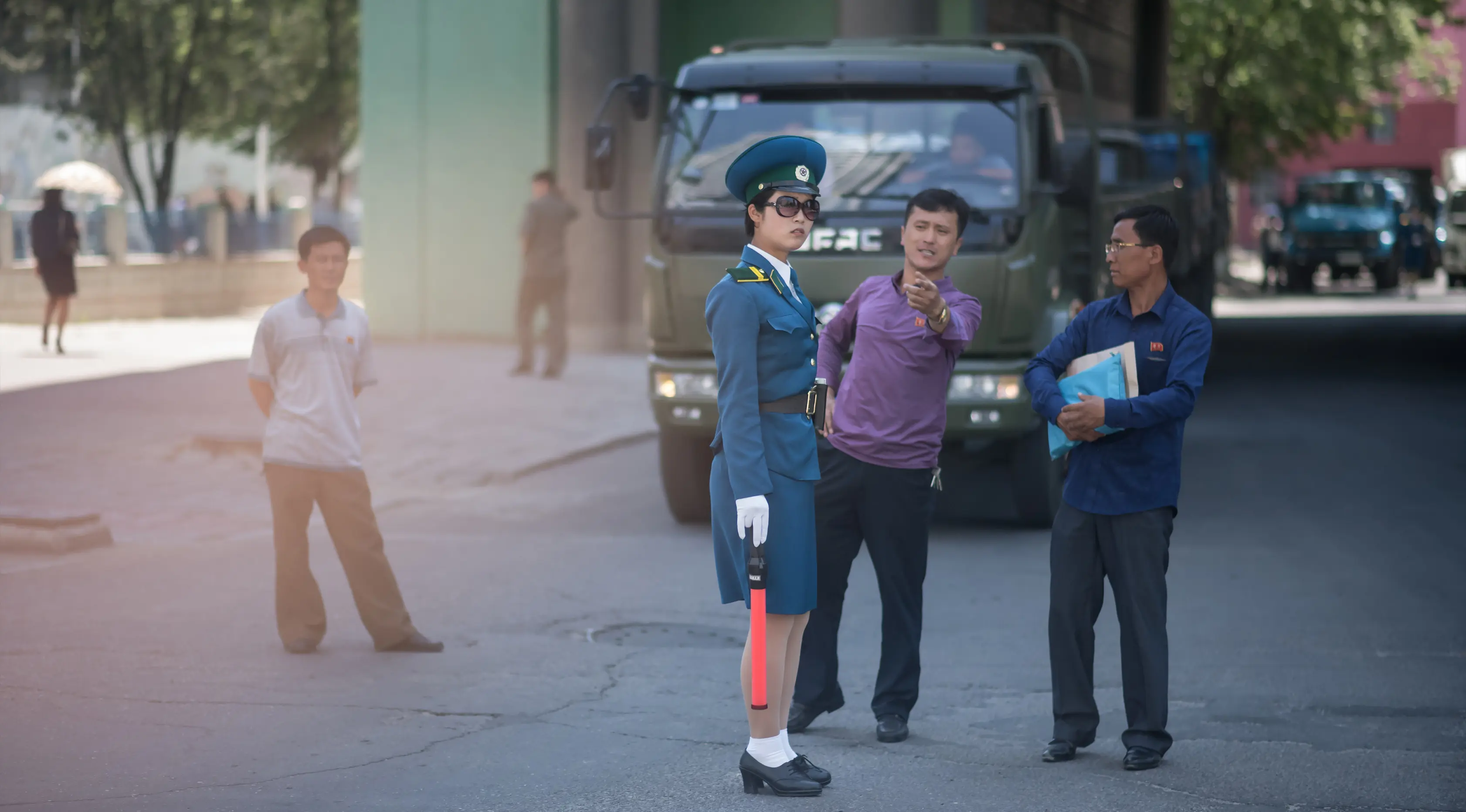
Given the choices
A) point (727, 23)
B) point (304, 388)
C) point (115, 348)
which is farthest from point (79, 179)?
point (304, 388)

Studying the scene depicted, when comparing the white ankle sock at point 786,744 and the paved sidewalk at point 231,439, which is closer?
the white ankle sock at point 786,744

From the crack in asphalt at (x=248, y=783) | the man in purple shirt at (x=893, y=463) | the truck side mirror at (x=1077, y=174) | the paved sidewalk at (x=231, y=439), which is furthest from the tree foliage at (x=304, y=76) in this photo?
the crack in asphalt at (x=248, y=783)

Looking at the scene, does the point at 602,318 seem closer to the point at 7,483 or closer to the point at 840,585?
the point at 7,483

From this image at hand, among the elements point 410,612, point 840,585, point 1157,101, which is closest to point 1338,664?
point 840,585

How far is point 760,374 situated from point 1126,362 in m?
1.23

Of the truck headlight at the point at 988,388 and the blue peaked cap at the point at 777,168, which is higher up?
the blue peaked cap at the point at 777,168

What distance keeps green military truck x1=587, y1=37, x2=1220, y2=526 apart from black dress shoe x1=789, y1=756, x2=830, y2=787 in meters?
4.68

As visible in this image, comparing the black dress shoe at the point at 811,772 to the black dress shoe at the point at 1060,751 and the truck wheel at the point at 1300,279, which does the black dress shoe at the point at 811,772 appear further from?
the truck wheel at the point at 1300,279

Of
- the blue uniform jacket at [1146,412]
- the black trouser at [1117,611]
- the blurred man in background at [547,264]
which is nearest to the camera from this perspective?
the blue uniform jacket at [1146,412]

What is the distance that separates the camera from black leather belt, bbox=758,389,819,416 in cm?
553

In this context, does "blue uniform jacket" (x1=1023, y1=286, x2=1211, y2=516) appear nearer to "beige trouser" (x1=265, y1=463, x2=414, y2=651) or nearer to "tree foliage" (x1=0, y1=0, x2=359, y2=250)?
"beige trouser" (x1=265, y1=463, x2=414, y2=651)

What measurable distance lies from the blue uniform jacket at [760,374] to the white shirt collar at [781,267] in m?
0.01

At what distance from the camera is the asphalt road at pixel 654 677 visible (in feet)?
18.9

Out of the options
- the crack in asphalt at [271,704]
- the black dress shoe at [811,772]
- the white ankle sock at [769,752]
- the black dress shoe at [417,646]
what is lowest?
the black dress shoe at [417,646]
